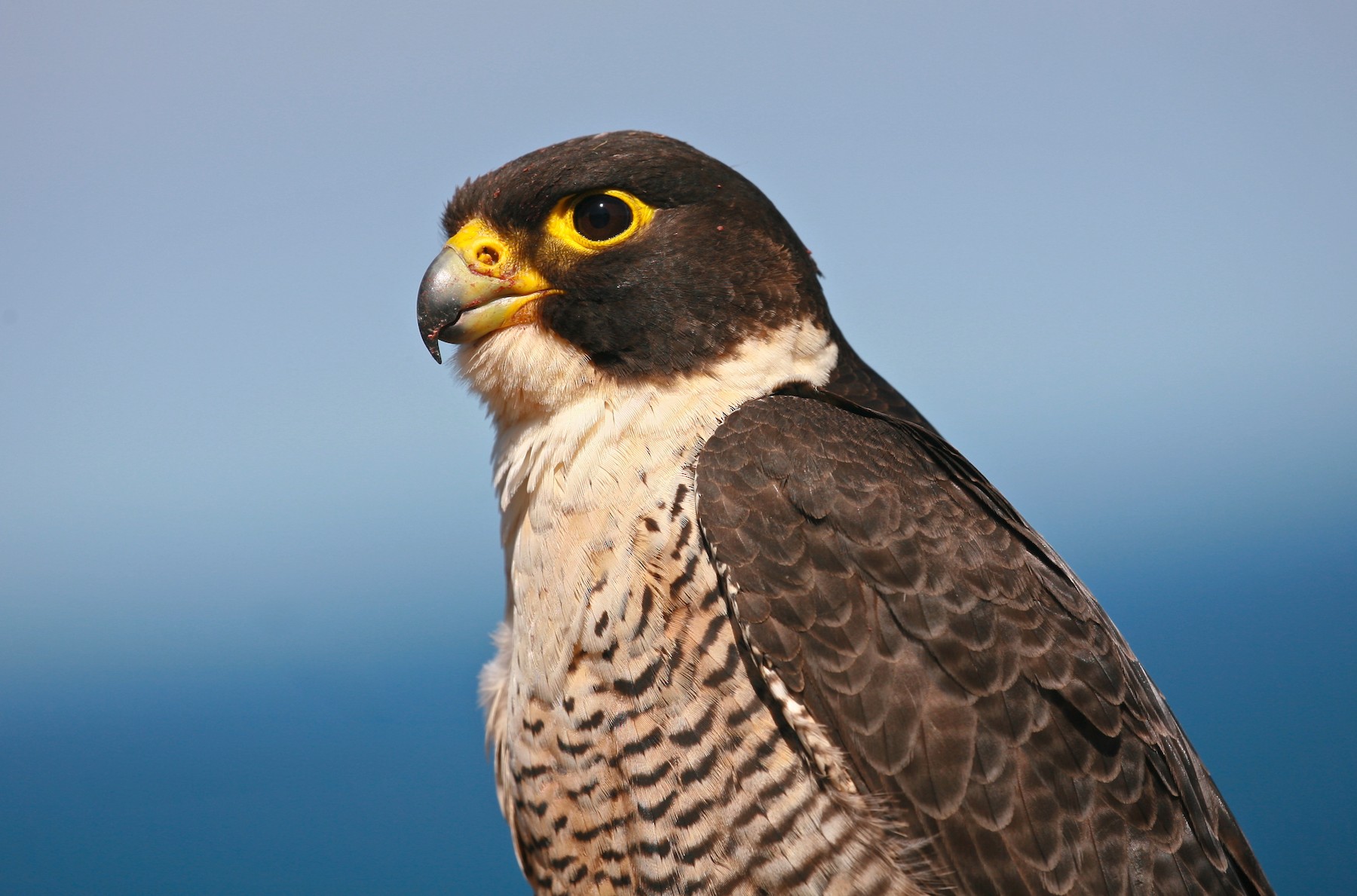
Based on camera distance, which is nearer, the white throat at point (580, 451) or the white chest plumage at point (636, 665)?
the white chest plumage at point (636, 665)

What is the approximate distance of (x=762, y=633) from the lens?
4.70ft

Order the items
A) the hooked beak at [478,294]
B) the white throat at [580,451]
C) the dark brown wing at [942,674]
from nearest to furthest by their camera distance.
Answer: the dark brown wing at [942,674]
the white throat at [580,451]
the hooked beak at [478,294]

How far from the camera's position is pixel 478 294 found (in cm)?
168

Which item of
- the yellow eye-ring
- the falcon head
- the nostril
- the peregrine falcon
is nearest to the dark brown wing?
the peregrine falcon

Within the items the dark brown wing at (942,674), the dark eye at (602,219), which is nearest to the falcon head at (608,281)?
the dark eye at (602,219)

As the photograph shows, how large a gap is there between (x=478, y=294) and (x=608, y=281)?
228 millimetres

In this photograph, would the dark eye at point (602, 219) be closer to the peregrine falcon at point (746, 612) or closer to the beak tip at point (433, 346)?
the peregrine falcon at point (746, 612)

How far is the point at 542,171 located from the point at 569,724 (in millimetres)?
925

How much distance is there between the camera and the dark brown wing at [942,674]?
1.43m

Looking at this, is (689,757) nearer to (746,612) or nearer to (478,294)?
(746,612)

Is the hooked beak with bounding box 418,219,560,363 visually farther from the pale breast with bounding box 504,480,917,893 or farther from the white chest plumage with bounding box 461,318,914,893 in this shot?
the pale breast with bounding box 504,480,917,893

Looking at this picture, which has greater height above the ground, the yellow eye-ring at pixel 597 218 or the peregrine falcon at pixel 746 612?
the yellow eye-ring at pixel 597 218

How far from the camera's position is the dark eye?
1684 millimetres

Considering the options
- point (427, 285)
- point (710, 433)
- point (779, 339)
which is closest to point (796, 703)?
point (710, 433)
